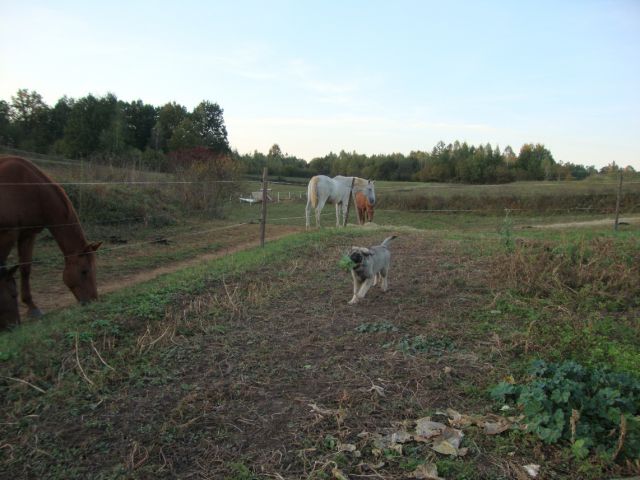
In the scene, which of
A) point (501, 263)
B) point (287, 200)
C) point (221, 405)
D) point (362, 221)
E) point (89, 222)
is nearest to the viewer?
point (221, 405)

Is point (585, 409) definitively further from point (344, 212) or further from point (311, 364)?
point (344, 212)

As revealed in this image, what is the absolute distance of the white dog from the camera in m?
5.48

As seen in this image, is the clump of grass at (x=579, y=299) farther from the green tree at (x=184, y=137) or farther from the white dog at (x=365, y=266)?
the green tree at (x=184, y=137)

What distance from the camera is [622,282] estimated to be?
19.8 ft

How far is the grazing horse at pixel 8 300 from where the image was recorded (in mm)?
5336

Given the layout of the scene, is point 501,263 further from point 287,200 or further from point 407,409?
point 287,200

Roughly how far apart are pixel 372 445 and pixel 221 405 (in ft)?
4.13

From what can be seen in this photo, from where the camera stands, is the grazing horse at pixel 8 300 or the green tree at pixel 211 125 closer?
the grazing horse at pixel 8 300

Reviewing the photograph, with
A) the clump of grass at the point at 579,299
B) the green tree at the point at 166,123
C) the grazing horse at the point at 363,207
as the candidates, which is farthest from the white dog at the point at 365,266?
the green tree at the point at 166,123

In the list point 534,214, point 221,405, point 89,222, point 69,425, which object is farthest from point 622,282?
point 534,214

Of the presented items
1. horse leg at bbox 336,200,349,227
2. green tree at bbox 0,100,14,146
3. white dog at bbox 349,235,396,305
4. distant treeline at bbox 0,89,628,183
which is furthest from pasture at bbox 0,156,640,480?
green tree at bbox 0,100,14,146

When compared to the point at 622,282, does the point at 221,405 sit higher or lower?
lower

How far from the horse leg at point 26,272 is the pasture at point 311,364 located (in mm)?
352

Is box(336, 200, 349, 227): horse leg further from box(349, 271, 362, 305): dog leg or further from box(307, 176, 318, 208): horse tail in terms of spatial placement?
box(349, 271, 362, 305): dog leg
